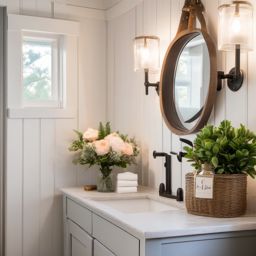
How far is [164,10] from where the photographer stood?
2445 millimetres

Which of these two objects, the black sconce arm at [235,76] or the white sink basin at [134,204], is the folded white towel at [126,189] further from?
the black sconce arm at [235,76]

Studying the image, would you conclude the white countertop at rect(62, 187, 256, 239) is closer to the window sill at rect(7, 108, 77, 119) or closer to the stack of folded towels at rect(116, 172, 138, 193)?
the stack of folded towels at rect(116, 172, 138, 193)

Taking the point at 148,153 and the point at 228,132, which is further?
the point at 148,153

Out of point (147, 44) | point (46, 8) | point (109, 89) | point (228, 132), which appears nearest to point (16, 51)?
point (46, 8)

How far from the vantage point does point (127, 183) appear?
2.52m

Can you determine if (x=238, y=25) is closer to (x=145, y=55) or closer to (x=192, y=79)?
(x=192, y=79)

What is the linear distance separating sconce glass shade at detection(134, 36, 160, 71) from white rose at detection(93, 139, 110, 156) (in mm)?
495

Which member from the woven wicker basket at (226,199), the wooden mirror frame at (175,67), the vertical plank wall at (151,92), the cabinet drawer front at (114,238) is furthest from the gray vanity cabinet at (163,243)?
the wooden mirror frame at (175,67)

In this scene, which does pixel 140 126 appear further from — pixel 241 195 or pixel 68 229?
pixel 241 195

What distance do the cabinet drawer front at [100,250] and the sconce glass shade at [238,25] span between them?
1.02 metres

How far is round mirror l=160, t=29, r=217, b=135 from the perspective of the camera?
1.99 metres

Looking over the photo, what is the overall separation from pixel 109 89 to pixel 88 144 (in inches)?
23.5

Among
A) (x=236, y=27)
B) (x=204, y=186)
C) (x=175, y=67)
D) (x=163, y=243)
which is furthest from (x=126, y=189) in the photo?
(x=236, y=27)

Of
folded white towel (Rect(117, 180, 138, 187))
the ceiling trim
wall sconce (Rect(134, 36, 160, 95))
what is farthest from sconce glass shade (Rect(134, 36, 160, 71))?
folded white towel (Rect(117, 180, 138, 187))
